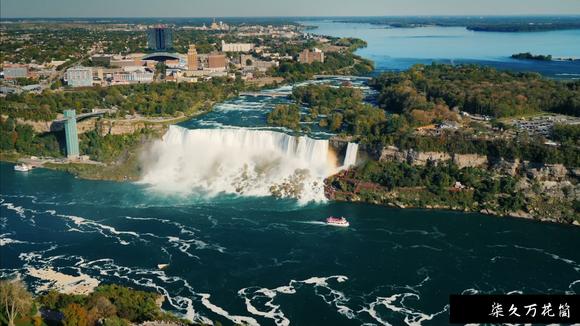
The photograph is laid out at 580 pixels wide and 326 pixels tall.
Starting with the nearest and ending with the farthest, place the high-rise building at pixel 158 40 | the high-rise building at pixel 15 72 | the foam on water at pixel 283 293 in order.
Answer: the foam on water at pixel 283 293 < the high-rise building at pixel 15 72 < the high-rise building at pixel 158 40

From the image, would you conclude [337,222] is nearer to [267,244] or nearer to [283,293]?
[267,244]

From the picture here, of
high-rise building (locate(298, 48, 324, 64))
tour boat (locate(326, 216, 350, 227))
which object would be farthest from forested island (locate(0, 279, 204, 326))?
high-rise building (locate(298, 48, 324, 64))

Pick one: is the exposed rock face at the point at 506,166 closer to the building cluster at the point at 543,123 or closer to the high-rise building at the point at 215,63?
the building cluster at the point at 543,123

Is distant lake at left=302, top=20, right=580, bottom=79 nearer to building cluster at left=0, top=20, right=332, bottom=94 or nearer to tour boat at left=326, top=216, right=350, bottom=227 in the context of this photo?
building cluster at left=0, top=20, right=332, bottom=94

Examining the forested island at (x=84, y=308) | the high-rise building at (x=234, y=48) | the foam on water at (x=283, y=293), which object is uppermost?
the high-rise building at (x=234, y=48)

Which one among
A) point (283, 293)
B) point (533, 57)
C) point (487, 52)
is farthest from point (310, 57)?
point (283, 293)

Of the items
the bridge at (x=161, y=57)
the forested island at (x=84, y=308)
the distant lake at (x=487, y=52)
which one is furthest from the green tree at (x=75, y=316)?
the bridge at (x=161, y=57)

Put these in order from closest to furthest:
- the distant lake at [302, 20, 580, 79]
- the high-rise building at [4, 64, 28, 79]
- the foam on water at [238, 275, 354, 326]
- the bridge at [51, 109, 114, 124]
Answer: the foam on water at [238, 275, 354, 326], the bridge at [51, 109, 114, 124], the high-rise building at [4, 64, 28, 79], the distant lake at [302, 20, 580, 79]
